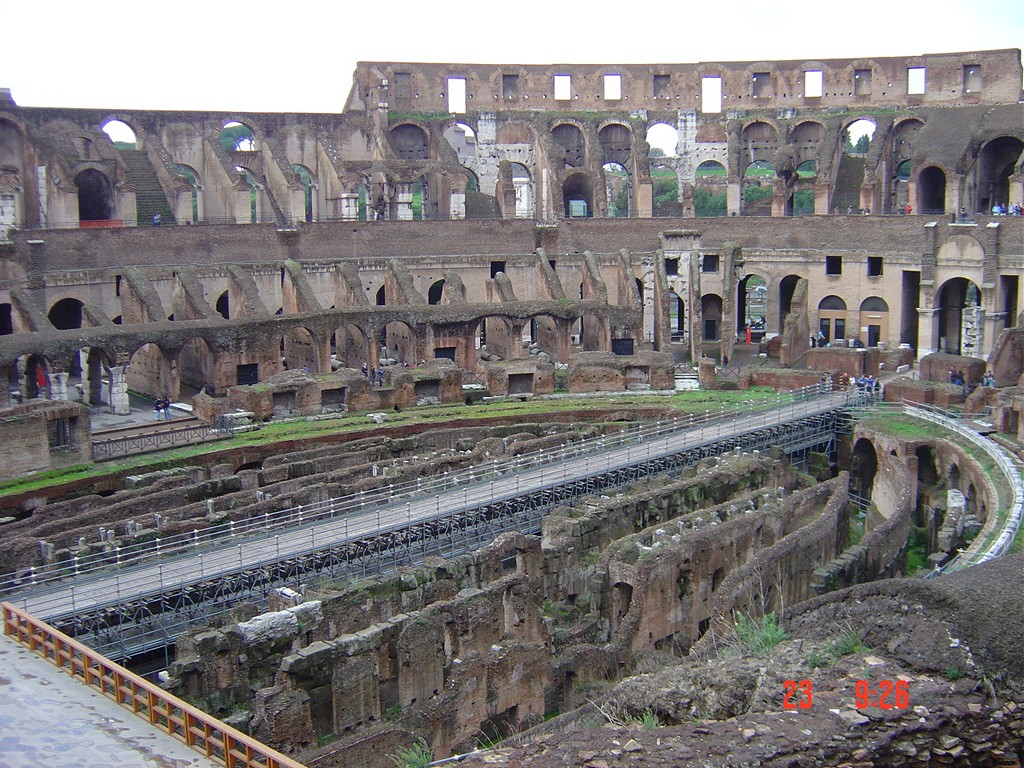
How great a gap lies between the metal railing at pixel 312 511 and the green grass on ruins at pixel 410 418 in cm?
358

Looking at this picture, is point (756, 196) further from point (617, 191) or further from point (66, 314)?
point (66, 314)

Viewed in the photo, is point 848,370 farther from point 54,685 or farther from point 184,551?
point 54,685

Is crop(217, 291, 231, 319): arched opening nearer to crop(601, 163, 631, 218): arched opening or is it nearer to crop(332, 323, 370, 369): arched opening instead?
crop(332, 323, 370, 369): arched opening

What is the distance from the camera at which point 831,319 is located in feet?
165

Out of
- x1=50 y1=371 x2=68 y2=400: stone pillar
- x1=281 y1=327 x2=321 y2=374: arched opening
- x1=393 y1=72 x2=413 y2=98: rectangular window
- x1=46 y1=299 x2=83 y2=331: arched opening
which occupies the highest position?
x1=393 y1=72 x2=413 y2=98: rectangular window

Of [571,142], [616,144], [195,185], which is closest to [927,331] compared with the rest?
[616,144]

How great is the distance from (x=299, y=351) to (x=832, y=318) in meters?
21.0

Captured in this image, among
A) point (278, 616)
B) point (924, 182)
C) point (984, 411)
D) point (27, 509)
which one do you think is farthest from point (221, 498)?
point (924, 182)

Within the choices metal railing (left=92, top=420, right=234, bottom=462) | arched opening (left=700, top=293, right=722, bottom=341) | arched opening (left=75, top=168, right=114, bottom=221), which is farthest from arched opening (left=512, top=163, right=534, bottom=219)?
metal railing (left=92, top=420, right=234, bottom=462)

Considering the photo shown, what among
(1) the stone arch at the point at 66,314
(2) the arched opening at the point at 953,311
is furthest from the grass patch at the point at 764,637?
(2) the arched opening at the point at 953,311

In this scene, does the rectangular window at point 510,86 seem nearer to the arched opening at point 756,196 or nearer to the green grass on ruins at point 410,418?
the arched opening at point 756,196

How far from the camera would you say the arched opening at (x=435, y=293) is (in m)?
50.5

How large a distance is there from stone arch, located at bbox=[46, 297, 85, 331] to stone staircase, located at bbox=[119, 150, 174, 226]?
18.2 feet
